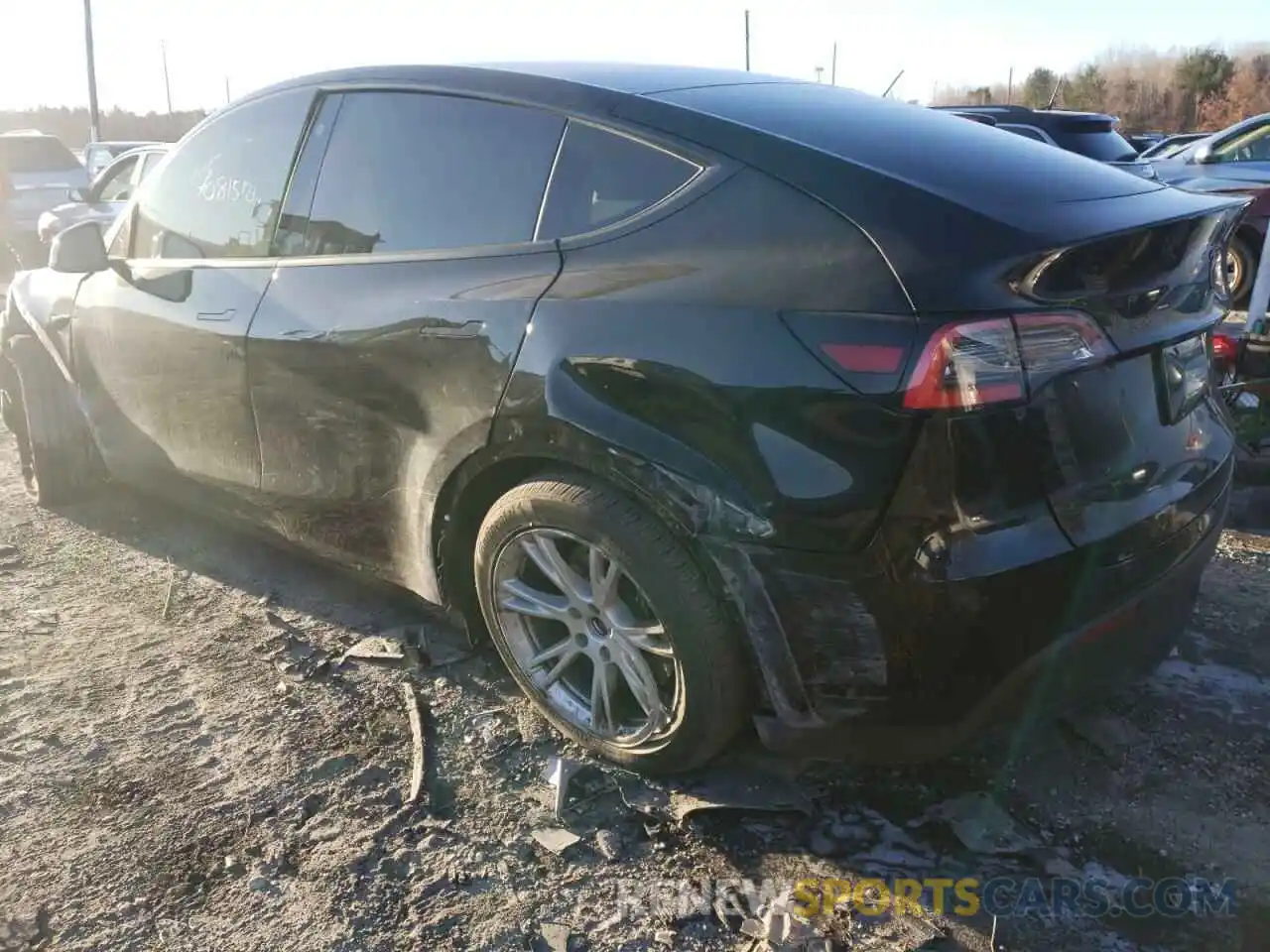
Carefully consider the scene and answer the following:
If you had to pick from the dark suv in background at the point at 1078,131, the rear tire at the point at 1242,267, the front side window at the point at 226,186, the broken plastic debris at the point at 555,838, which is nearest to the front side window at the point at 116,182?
the front side window at the point at 226,186

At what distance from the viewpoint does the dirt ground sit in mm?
2246

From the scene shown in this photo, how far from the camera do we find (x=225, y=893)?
2.36 meters

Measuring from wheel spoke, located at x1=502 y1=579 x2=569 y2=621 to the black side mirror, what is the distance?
2302mm

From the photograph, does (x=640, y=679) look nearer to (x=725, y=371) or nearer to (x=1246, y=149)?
(x=725, y=371)

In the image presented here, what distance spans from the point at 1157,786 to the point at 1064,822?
0.31 m

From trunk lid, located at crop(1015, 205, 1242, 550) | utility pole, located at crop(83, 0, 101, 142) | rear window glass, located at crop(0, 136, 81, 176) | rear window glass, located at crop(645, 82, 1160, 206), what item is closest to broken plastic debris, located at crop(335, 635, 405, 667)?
rear window glass, located at crop(645, 82, 1160, 206)

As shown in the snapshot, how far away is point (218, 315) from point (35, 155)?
14562 millimetres

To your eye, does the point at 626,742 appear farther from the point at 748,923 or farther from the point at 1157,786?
the point at 1157,786

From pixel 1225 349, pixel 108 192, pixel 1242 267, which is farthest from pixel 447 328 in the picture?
pixel 108 192

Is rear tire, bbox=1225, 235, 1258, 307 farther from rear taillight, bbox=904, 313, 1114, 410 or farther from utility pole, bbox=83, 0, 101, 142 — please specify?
utility pole, bbox=83, 0, 101, 142

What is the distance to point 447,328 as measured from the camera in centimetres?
271

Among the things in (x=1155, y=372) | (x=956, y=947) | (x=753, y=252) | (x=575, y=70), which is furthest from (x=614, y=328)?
(x=956, y=947)

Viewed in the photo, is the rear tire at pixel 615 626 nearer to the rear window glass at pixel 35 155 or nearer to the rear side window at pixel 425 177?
the rear side window at pixel 425 177

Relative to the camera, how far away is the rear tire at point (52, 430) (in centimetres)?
Result: 444
